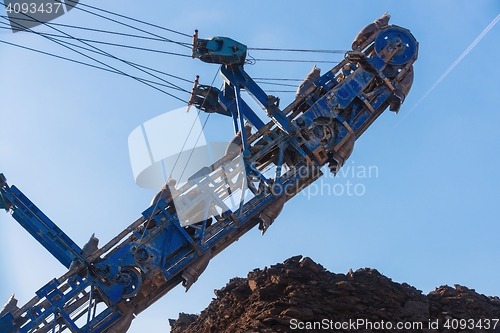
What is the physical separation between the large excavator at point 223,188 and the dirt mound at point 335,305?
45.5 inches

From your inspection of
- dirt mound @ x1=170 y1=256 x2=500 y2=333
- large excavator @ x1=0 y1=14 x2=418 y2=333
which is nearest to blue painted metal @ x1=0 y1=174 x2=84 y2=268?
large excavator @ x1=0 y1=14 x2=418 y2=333

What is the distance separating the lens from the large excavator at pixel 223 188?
18453mm

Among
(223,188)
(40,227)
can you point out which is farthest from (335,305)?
(40,227)

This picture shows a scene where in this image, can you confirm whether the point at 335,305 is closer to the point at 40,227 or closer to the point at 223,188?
the point at 223,188

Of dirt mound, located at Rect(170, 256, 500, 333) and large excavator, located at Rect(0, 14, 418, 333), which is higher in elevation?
large excavator, located at Rect(0, 14, 418, 333)

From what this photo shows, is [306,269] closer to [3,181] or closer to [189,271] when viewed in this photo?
[189,271]

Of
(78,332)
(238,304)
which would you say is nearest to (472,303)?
(238,304)

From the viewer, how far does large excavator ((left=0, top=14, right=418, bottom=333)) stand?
1845 centimetres

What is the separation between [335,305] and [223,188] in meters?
3.91

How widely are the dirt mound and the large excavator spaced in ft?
3.79

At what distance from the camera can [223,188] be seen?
19.7m

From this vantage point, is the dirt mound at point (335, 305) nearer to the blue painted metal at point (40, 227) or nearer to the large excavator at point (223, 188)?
the large excavator at point (223, 188)

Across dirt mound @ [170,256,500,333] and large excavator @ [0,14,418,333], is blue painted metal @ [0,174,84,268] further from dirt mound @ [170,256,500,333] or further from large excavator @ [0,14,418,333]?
dirt mound @ [170,256,500,333]

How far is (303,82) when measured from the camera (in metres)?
21.4
